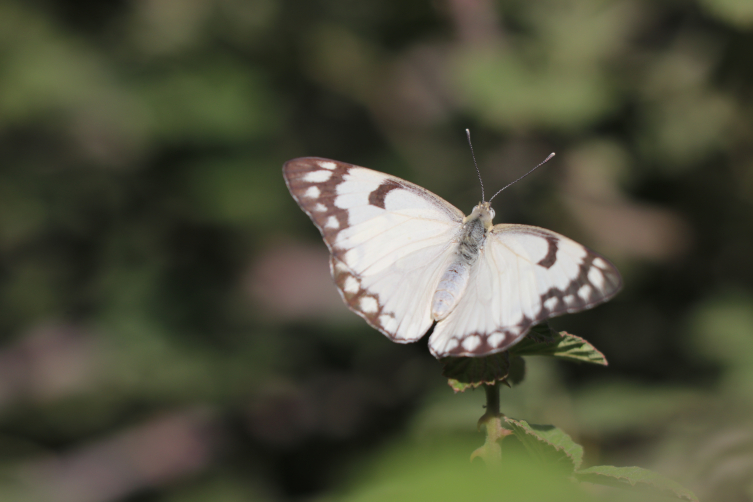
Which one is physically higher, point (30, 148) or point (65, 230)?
point (30, 148)

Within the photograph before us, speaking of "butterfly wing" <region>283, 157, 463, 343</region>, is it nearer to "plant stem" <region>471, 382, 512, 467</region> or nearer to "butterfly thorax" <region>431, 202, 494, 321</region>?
"butterfly thorax" <region>431, 202, 494, 321</region>

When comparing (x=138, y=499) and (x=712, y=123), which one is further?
(x=138, y=499)

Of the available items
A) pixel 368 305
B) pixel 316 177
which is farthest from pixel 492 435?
pixel 316 177

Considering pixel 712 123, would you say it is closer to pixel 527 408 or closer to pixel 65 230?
pixel 527 408

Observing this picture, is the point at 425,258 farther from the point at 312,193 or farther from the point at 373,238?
the point at 312,193

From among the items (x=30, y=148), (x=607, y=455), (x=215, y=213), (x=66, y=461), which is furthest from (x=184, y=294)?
(x=607, y=455)

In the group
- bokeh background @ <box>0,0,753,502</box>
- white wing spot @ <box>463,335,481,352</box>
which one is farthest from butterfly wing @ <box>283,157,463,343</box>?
bokeh background @ <box>0,0,753,502</box>
